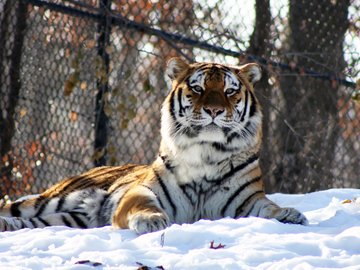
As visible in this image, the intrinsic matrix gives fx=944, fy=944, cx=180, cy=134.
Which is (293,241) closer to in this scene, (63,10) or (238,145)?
(238,145)

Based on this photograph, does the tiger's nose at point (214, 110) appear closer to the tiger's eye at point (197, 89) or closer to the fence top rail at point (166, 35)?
the tiger's eye at point (197, 89)

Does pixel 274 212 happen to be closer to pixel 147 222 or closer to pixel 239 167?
pixel 239 167

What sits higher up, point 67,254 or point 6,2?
point 6,2

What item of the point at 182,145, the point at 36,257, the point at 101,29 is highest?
the point at 101,29

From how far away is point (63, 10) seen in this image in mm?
6656

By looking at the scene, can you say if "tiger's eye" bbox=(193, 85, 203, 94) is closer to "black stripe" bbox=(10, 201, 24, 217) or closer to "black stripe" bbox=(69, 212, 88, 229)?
"black stripe" bbox=(69, 212, 88, 229)

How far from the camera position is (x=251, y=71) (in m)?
4.91

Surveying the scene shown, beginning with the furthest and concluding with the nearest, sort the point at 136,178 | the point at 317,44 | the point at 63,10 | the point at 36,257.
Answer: the point at 317,44 → the point at 63,10 → the point at 136,178 → the point at 36,257

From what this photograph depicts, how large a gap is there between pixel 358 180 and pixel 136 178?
135 inches

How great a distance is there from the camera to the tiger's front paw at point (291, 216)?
4176 millimetres

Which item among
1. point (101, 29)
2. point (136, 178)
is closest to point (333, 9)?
point (101, 29)

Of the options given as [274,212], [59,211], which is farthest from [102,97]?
[274,212]

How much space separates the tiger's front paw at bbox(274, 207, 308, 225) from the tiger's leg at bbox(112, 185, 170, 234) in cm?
52

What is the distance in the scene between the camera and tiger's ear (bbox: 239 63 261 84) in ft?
16.0
